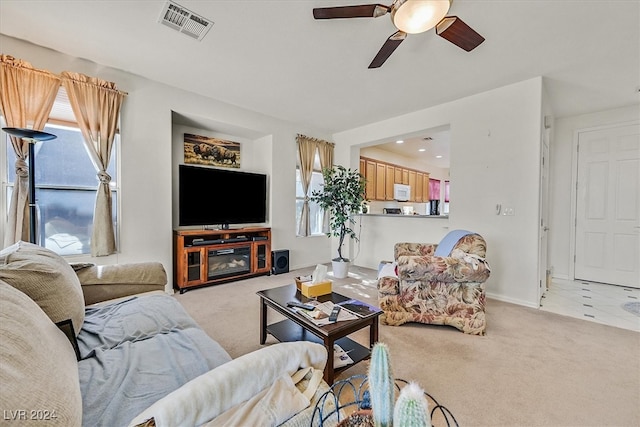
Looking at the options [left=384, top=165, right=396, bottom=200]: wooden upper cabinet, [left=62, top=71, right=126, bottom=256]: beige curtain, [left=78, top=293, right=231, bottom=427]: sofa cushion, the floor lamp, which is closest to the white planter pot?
[left=384, top=165, right=396, bottom=200]: wooden upper cabinet

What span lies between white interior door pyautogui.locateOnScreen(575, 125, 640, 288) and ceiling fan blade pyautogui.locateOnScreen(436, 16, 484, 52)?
3.50 meters

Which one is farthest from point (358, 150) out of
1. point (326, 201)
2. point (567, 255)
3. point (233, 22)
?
point (567, 255)

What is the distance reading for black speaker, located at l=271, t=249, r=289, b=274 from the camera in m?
4.25

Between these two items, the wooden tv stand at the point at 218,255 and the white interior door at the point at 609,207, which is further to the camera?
the white interior door at the point at 609,207

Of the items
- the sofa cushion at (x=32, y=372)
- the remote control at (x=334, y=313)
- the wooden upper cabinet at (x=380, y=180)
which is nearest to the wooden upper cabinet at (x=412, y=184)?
the wooden upper cabinet at (x=380, y=180)

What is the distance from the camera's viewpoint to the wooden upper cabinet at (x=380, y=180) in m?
5.87

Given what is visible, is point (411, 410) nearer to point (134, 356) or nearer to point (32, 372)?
point (32, 372)

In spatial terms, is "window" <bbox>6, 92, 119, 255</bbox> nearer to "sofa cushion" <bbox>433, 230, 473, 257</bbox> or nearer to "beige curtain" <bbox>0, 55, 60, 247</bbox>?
"beige curtain" <bbox>0, 55, 60, 247</bbox>

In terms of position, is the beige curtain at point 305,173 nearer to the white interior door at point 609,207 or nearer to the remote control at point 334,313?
the remote control at point 334,313

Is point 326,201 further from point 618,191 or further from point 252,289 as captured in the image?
point 618,191

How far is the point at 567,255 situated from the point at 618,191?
1097mm

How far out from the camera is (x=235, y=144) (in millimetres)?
4379

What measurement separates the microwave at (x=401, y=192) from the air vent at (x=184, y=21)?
5099 millimetres

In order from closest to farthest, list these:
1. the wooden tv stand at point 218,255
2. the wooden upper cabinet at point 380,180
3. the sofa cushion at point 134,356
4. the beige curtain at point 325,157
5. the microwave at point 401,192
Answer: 1. the sofa cushion at point 134,356
2. the wooden tv stand at point 218,255
3. the beige curtain at point 325,157
4. the wooden upper cabinet at point 380,180
5. the microwave at point 401,192
